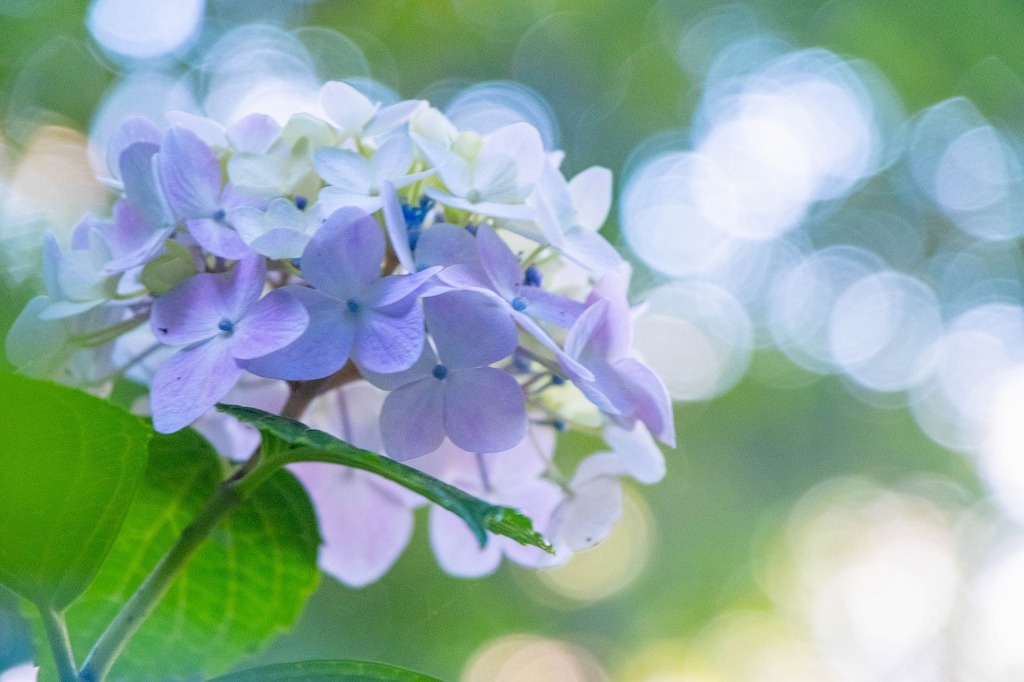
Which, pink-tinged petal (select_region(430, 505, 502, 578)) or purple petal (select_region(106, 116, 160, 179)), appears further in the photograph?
pink-tinged petal (select_region(430, 505, 502, 578))

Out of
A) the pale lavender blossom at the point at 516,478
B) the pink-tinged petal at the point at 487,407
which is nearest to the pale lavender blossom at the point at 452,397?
the pink-tinged petal at the point at 487,407

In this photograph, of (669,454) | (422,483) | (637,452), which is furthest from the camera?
(669,454)

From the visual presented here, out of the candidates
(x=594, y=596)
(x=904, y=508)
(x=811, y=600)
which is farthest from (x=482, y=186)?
(x=904, y=508)

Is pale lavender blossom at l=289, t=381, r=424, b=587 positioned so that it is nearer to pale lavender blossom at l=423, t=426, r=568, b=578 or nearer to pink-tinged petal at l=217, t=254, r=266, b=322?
pale lavender blossom at l=423, t=426, r=568, b=578

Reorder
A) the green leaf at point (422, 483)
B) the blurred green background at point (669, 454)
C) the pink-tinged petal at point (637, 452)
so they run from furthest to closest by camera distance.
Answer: the blurred green background at point (669, 454) < the pink-tinged petal at point (637, 452) < the green leaf at point (422, 483)

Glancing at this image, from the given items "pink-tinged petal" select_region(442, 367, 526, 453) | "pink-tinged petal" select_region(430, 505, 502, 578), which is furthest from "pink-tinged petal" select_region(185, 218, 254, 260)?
"pink-tinged petal" select_region(430, 505, 502, 578)

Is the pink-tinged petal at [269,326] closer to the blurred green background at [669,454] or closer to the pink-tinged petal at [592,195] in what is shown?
the pink-tinged petal at [592,195]

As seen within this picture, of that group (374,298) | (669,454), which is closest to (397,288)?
(374,298)

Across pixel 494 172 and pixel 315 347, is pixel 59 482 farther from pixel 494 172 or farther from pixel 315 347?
pixel 494 172
